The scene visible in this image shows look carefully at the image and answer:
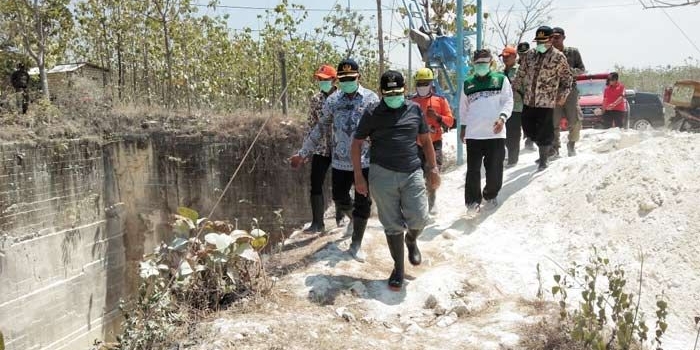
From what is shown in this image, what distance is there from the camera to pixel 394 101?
388 cm

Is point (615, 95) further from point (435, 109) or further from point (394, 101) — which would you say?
point (394, 101)

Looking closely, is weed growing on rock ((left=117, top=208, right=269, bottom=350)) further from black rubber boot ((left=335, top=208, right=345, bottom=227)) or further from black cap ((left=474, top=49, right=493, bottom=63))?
black cap ((left=474, top=49, right=493, bottom=63))

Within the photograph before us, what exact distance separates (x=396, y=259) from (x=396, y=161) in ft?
2.30

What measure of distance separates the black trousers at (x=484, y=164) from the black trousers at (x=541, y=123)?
0.93 meters

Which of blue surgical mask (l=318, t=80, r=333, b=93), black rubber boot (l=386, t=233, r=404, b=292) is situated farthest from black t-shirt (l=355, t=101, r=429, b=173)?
blue surgical mask (l=318, t=80, r=333, b=93)

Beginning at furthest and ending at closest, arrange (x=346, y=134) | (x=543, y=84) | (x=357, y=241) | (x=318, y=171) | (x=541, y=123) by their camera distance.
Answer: (x=541, y=123)
(x=543, y=84)
(x=318, y=171)
(x=346, y=134)
(x=357, y=241)

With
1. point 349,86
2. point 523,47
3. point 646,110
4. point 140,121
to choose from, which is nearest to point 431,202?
point 349,86

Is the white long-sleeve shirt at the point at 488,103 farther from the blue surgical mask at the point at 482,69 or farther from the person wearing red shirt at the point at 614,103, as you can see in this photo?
the person wearing red shirt at the point at 614,103

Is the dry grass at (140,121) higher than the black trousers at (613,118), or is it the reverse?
the dry grass at (140,121)

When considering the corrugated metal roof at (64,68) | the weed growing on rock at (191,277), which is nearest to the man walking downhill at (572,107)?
the weed growing on rock at (191,277)

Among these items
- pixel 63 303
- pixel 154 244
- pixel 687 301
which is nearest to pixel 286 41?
pixel 154 244

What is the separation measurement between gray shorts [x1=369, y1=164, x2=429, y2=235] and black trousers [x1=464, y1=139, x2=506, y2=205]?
58.3 inches

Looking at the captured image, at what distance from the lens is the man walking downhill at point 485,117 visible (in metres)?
5.15

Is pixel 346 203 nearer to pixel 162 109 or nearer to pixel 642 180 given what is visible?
pixel 642 180
